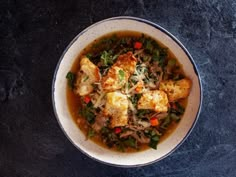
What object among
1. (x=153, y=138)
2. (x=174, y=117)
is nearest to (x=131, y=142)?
(x=153, y=138)

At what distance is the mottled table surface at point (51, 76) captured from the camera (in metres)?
2.32

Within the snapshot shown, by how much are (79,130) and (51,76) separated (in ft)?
1.04

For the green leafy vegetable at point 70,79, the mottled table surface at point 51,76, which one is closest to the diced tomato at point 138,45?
the mottled table surface at point 51,76

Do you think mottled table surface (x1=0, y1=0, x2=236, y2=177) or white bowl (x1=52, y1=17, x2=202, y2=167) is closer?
white bowl (x1=52, y1=17, x2=202, y2=167)

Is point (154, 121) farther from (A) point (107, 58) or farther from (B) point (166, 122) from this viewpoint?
(A) point (107, 58)

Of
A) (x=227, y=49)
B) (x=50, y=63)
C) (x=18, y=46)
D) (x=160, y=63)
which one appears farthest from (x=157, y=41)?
(x=18, y=46)

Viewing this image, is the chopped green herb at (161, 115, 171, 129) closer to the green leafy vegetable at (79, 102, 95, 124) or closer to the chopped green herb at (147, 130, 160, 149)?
the chopped green herb at (147, 130, 160, 149)

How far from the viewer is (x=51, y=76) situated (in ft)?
7.72

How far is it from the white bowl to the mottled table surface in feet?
0.51

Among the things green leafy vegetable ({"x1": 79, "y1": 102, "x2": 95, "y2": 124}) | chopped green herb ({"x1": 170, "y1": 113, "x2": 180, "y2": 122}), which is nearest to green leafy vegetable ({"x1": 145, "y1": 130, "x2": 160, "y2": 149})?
chopped green herb ({"x1": 170, "y1": 113, "x2": 180, "y2": 122})

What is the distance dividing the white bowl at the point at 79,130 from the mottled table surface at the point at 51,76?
0.16 meters

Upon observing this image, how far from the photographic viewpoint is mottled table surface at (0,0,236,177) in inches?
91.2

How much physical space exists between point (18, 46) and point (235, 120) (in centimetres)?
119

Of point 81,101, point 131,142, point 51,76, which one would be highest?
point 51,76
